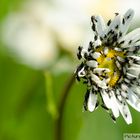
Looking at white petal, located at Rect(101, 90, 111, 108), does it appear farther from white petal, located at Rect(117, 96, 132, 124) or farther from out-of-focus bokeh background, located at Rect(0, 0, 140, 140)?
out-of-focus bokeh background, located at Rect(0, 0, 140, 140)

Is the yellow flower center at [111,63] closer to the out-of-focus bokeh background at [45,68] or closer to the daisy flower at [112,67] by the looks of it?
the daisy flower at [112,67]

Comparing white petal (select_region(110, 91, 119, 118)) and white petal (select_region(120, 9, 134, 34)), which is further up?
white petal (select_region(120, 9, 134, 34))

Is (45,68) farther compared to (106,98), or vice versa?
(45,68)

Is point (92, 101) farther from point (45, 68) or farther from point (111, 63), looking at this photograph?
point (45, 68)

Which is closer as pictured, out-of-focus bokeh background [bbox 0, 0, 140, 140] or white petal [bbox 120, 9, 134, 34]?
white petal [bbox 120, 9, 134, 34]

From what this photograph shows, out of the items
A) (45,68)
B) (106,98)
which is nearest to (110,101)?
(106,98)

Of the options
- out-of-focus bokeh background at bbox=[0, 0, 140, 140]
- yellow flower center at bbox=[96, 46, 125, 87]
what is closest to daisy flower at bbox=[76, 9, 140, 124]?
yellow flower center at bbox=[96, 46, 125, 87]

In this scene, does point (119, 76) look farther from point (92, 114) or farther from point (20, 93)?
point (20, 93)
